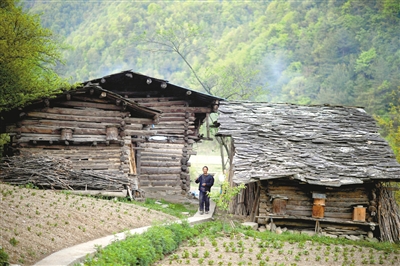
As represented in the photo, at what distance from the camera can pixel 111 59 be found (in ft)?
335

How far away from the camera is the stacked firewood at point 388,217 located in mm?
16891

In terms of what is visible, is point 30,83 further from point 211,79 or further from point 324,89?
point 324,89

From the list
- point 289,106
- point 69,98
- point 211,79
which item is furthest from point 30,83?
point 211,79

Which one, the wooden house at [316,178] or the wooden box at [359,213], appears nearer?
the wooden house at [316,178]

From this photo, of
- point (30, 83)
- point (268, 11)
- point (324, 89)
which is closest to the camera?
A: point (30, 83)

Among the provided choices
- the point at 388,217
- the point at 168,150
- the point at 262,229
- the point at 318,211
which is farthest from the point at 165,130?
the point at 388,217

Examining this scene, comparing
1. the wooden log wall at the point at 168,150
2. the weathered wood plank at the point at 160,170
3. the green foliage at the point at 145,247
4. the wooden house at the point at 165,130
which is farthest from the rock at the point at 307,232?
the weathered wood plank at the point at 160,170

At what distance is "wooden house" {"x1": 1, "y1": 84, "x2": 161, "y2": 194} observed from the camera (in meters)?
19.9

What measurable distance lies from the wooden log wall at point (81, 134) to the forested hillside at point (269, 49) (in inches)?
966

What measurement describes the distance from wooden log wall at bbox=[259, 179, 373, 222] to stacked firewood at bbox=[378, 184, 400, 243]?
1.45ft

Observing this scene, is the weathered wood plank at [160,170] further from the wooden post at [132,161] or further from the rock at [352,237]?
the rock at [352,237]

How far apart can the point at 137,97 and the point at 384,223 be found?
14.8 m

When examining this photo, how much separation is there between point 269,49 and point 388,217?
68332mm

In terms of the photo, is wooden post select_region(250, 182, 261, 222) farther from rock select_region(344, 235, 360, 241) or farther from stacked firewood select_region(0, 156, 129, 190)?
stacked firewood select_region(0, 156, 129, 190)
